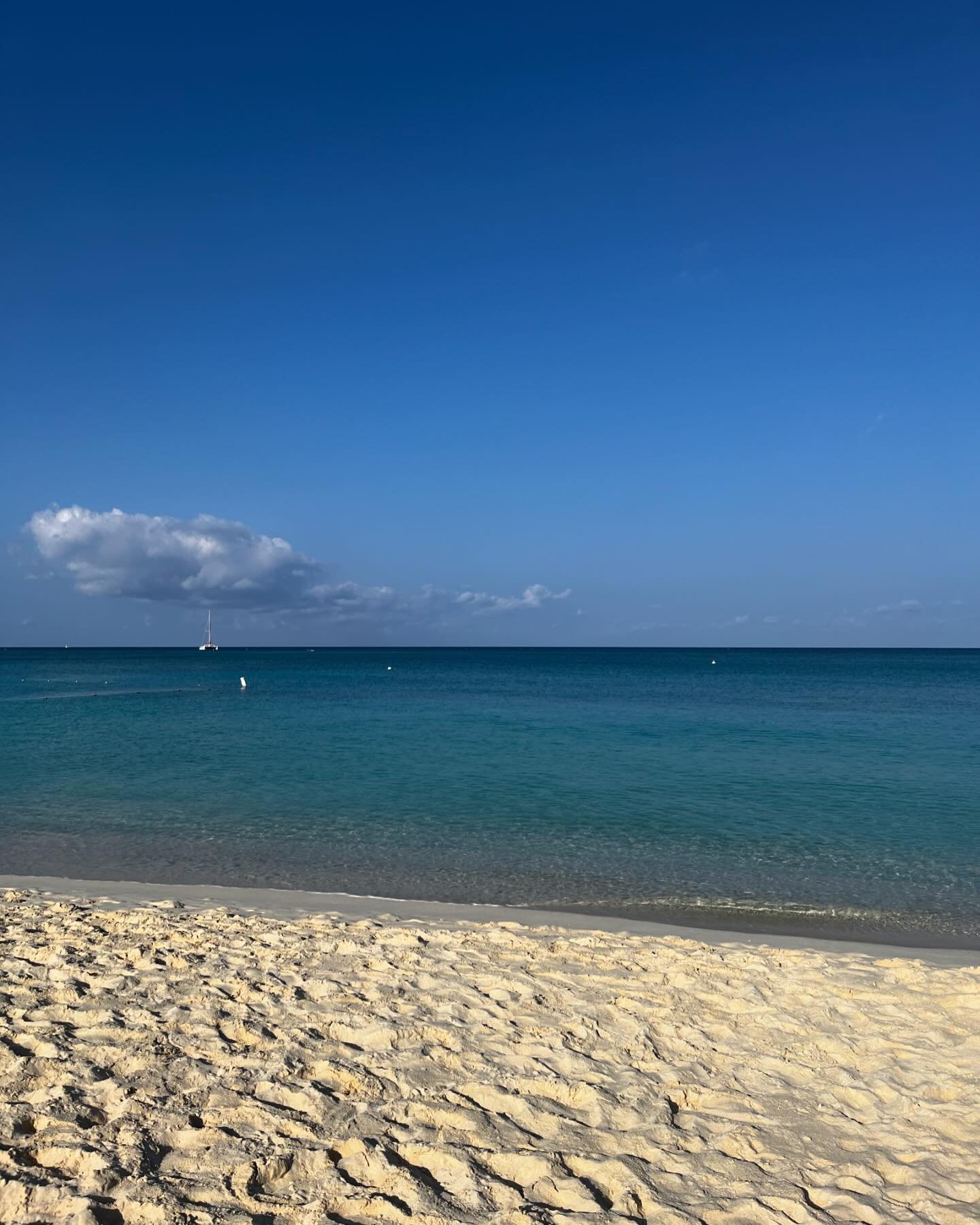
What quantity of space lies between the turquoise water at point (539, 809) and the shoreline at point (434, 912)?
604 mm

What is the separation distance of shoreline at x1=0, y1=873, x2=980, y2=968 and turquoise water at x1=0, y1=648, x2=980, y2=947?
23.8 inches

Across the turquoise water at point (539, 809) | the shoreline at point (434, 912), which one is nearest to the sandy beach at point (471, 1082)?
the shoreline at point (434, 912)

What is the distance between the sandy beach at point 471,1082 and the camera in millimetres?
4180

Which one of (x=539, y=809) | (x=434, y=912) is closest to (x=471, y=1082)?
(x=434, y=912)

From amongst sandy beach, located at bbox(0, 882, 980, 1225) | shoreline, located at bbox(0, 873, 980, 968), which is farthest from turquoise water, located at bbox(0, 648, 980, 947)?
sandy beach, located at bbox(0, 882, 980, 1225)

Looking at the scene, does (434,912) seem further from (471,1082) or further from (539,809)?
(539,809)

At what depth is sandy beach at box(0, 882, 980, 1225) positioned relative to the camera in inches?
165

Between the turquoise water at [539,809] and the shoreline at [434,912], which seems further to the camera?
the turquoise water at [539,809]

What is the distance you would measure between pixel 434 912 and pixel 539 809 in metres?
6.97

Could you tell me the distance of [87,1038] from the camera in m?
5.59

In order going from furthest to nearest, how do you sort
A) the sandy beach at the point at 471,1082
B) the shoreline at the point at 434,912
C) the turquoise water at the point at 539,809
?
the turquoise water at the point at 539,809 < the shoreline at the point at 434,912 < the sandy beach at the point at 471,1082

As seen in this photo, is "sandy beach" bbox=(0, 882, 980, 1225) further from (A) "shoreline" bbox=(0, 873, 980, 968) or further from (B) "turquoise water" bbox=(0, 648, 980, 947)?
(B) "turquoise water" bbox=(0, 648, 980, 947)

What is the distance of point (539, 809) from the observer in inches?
687

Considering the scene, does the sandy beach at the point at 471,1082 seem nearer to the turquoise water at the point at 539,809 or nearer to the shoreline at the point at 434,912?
the shoreline at the point at 434,912
